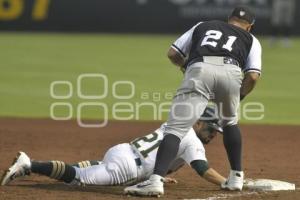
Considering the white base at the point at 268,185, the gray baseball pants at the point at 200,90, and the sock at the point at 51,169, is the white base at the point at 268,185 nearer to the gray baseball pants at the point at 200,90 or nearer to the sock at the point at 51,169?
the gray baseball pants at the point at 200,90

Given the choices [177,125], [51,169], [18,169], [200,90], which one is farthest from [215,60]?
[18,169]

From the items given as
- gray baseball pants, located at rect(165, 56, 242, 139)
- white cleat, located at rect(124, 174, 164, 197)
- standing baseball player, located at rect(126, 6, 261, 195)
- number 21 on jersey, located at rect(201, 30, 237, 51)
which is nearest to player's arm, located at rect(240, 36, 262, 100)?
standing baseball player, located at rect(126, 6, 261, 195)

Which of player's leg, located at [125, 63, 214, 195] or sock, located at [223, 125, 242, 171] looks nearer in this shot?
player's leg, located at [125, 63, 214, 195]

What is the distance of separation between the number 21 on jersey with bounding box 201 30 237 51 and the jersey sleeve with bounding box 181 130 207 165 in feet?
2.83

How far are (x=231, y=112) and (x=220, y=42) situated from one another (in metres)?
Result: 0.65

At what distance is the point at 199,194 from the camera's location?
6.86 metres

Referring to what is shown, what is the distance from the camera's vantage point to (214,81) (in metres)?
6.76

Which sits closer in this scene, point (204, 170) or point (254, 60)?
point (204, 170)

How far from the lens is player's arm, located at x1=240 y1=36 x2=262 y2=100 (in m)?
6.89

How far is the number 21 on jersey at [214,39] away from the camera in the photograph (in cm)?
688

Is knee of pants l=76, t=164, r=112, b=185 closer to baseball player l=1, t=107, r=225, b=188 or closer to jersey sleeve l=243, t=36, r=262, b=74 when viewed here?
baseball player l=1, t=107, r=225, b=188

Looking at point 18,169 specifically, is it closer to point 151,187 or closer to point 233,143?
point 151,187

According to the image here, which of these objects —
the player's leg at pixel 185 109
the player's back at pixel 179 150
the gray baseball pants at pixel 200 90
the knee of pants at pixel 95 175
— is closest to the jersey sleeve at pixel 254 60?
the gray baseball pants at pixel 200 90

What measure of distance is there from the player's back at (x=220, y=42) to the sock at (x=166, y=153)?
0.77 m
